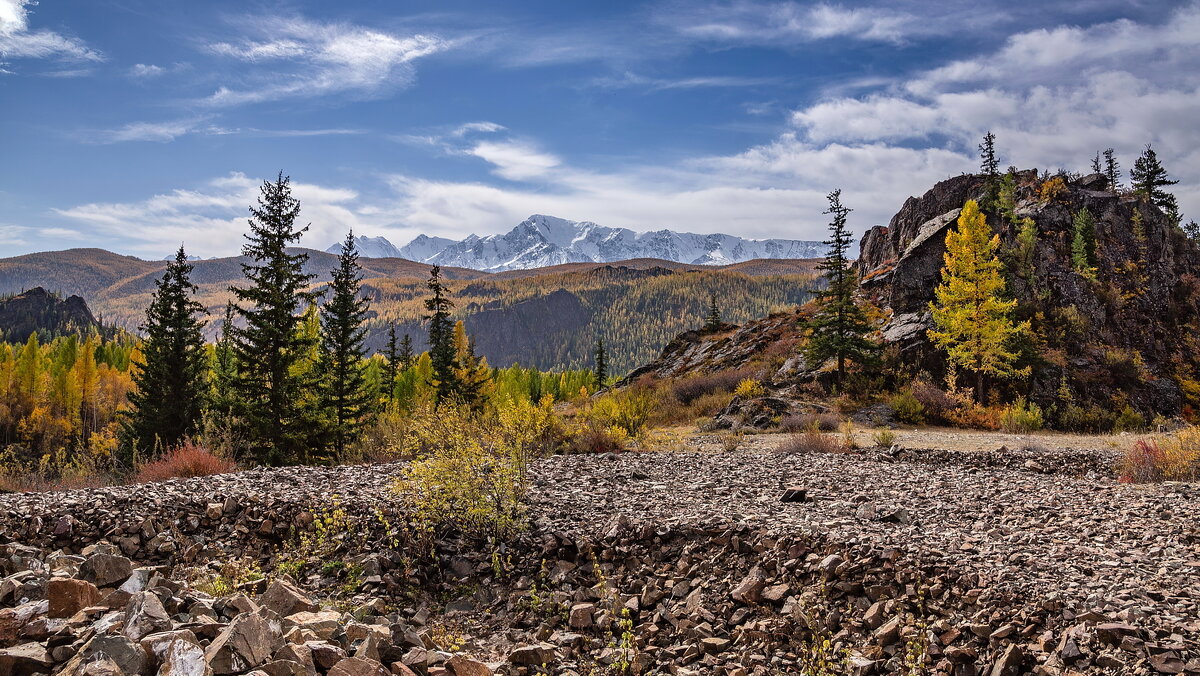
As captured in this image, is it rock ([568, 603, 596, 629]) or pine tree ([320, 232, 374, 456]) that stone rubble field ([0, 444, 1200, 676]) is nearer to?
rock ([568, 603, 596, 629])

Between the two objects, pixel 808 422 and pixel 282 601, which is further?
pixel 808 422

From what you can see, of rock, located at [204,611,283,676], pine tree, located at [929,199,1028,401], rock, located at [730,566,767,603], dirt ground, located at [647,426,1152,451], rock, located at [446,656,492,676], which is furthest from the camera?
pine tree, located at [929,199,1028,401]

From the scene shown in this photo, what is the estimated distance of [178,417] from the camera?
962 inches

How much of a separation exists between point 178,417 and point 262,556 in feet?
71.8

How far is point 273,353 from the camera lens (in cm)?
1739

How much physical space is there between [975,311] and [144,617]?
2707 cm

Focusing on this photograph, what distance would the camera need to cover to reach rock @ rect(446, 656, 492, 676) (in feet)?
13.3

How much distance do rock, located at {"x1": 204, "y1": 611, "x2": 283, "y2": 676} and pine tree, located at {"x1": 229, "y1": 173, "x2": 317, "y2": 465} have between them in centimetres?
1480

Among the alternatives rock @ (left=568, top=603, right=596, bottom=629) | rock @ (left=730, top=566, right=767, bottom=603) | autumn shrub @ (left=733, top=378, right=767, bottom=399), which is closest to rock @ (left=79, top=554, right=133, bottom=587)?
rock @ (left=568, top=603, right=596, bottom=629)

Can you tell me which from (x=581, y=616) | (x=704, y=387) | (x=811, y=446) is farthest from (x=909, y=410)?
(x=581, y=616)

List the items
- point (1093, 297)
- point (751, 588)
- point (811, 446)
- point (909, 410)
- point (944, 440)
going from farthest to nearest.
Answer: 1. point (1093, 297)
2. point (909, 410)
3. point (944, 440)
4. point (811, 446)
5. point (751, 588)

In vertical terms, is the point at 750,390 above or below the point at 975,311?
below

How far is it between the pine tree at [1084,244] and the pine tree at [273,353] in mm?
35176

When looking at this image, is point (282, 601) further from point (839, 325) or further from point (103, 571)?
point (839, 325)
